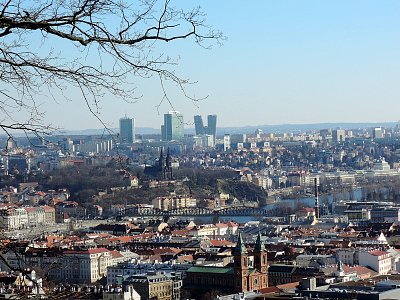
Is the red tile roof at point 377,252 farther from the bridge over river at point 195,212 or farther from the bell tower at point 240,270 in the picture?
the bridge over river at point 195,212

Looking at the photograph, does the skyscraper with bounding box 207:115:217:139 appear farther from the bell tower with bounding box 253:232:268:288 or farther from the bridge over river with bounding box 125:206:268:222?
the bell tower with bounding box 253:232:268:288

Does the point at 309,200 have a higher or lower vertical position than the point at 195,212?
lower

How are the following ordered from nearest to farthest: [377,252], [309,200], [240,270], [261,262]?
[240,270] → [261,262] → [377,252] → [309,200]

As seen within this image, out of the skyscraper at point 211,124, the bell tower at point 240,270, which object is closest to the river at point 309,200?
the bell tower at point 240,270

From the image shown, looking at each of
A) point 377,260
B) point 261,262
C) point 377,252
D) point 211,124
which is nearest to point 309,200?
point 377,252

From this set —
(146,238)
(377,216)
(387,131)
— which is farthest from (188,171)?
(387,131)

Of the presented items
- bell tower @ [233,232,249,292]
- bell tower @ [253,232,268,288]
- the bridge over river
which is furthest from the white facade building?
the bridge over river

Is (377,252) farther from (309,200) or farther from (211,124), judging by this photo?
(211,124)

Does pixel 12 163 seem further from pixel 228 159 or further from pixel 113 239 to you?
pixel 113 239
